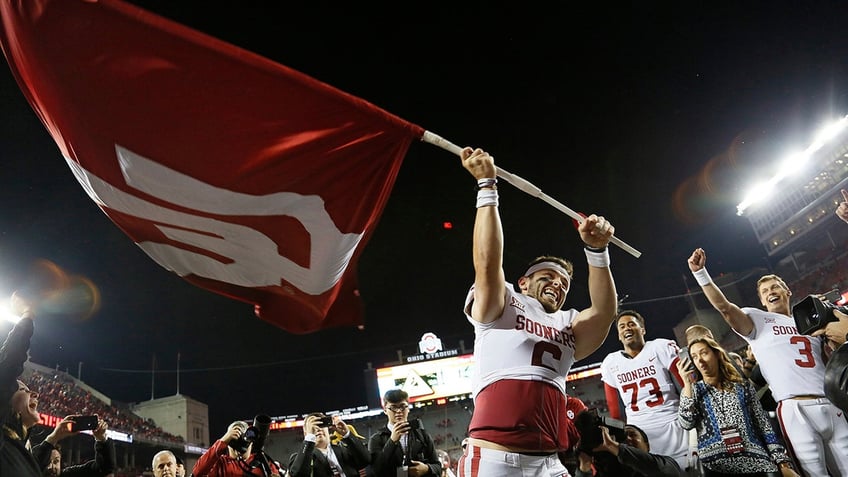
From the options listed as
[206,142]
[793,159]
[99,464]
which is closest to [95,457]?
[99,464]

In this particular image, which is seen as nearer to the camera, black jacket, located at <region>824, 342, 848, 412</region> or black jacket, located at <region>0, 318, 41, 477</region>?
black jacket, located at <region>824, 342, 848, 412</region>

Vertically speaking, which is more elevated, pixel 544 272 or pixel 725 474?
pixel 544 272

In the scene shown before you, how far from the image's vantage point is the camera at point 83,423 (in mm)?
5811

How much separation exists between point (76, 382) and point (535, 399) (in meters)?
50.8

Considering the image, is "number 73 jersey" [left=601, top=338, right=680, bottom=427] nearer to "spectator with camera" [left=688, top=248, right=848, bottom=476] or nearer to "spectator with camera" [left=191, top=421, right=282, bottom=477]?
"spectator with camera" [left=688, top=248, right=848, bottom=476]

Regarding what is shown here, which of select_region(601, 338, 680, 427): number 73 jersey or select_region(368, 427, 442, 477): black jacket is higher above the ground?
select_region(601, 338, 680, 427): number 73 jersey

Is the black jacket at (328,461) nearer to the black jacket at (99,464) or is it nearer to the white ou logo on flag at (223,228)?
the black jacket at (99,464)

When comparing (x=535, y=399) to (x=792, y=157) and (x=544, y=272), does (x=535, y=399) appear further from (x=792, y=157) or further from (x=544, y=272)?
(x=792, y=157)

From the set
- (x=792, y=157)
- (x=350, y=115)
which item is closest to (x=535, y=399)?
(x=350, y=115)

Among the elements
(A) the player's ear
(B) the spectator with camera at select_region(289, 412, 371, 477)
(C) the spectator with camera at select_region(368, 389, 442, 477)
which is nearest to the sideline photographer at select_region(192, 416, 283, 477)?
(B) the spectator with camera at select_region(289, 412, 371, 477)

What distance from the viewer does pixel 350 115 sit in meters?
4.55

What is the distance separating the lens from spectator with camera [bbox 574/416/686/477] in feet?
14.7

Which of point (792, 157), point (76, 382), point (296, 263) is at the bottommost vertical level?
point (296, 263)

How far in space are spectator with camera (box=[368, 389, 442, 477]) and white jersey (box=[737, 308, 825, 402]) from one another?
158 inches
